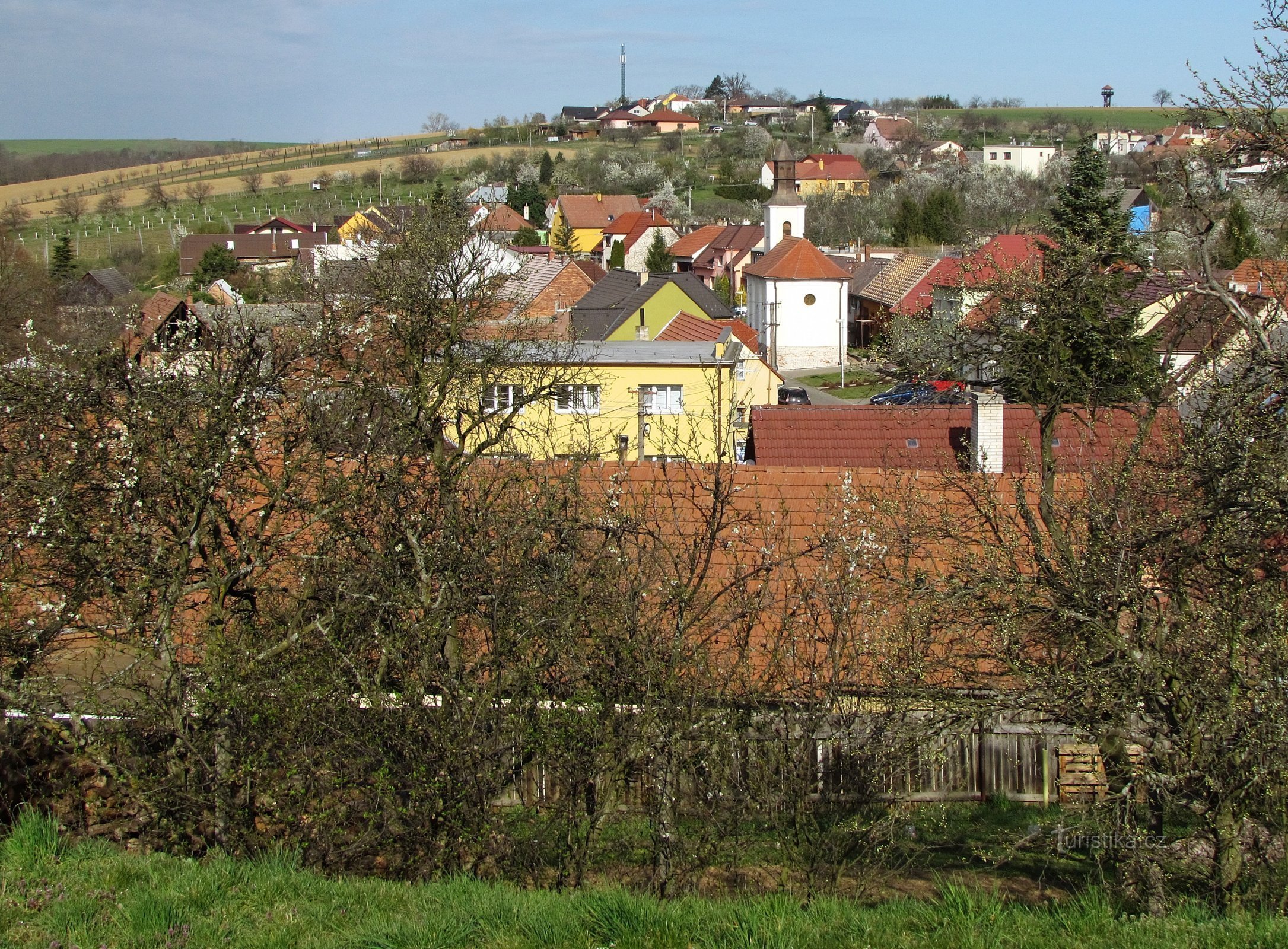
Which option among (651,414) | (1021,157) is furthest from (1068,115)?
(651,414)

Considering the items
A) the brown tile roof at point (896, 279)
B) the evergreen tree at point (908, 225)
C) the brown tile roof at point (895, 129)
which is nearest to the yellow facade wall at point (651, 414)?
the brown tile roof at point (896, 279)

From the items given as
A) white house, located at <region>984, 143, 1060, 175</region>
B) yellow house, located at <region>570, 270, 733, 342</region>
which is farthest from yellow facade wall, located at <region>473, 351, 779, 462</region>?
white house, located at <region>984, 143, 1060, 175</region>

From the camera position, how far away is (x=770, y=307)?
1980 inches

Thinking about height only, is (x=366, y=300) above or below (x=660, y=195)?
below

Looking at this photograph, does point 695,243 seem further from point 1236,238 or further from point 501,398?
point 1236,238

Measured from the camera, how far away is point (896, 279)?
47.3 metres

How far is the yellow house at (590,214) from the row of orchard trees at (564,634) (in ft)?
236

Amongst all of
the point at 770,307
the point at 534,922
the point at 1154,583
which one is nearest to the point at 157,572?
the point at 534,922

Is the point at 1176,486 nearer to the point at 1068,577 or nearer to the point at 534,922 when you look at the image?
the point at 1068,577

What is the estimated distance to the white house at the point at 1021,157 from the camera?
93062 mm

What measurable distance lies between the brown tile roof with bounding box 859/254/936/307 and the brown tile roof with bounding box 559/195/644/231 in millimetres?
33458

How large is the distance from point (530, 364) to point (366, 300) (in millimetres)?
2307

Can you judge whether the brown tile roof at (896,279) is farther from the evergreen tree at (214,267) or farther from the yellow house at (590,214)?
the yellow house at (590,214)

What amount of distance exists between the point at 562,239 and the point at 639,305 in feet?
120
